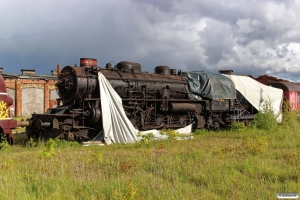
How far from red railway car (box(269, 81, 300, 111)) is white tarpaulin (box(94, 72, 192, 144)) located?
53.6 ft

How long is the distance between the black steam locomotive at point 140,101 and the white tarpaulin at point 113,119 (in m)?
0.29

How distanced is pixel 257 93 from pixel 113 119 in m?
10.8

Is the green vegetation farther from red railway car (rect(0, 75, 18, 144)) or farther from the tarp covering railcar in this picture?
the tarp covering railcar

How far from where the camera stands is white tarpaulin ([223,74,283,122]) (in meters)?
19.4

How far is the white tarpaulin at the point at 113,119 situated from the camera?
1248 cm

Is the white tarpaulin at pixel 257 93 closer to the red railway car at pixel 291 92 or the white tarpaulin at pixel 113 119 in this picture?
the red railway car at pixel 291 92

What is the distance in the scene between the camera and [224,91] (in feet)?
59.0

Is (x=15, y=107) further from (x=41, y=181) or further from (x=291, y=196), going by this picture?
(x=291, y=196)

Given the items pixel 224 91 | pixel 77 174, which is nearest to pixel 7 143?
pixel 77 174

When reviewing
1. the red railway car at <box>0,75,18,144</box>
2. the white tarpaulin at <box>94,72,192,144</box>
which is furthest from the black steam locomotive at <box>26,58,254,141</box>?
the red railway car at <box>0,75,18,144</box>

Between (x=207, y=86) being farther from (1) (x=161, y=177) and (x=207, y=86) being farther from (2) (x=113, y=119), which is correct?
(1) (x=161, y=177)

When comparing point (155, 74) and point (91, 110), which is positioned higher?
point (155, 74)

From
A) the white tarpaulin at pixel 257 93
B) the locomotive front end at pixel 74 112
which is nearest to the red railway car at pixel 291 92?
the white tarpaulin at pixel 257 93

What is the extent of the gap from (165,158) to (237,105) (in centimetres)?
1269
